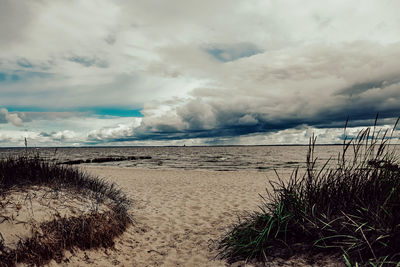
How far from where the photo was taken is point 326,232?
4047 mm

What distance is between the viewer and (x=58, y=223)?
4.66 meters

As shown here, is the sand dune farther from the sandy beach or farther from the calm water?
the calm water

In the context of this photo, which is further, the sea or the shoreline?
the sea

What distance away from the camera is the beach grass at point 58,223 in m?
4.04

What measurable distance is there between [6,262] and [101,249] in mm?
1656

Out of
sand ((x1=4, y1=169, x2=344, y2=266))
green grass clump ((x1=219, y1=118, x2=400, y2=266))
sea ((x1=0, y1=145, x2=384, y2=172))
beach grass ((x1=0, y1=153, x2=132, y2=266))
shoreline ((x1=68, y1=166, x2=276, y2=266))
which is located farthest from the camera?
sea ((x1=0, y1=145, x2=384, y2=172))

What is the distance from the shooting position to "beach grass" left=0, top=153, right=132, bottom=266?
404 cm

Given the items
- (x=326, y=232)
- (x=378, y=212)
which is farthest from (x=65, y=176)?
(x=378, y=212)

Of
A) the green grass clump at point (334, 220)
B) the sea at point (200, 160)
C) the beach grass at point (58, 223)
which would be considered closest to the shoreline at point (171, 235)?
the beach grass at point (58, 223)

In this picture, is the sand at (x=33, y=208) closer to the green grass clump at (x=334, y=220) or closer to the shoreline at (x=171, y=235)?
the shoreline at (x=171, y=235)

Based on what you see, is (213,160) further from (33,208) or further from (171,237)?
(33,208)

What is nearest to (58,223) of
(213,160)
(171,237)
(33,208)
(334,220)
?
(33,208)

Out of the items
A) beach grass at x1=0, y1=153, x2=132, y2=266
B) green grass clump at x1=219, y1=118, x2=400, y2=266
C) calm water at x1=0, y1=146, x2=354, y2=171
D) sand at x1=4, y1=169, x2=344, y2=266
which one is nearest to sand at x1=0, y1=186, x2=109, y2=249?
beach grass at x1=0, y1=153, x2=132, y2=266

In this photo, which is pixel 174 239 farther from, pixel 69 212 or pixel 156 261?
pixel 69 212
